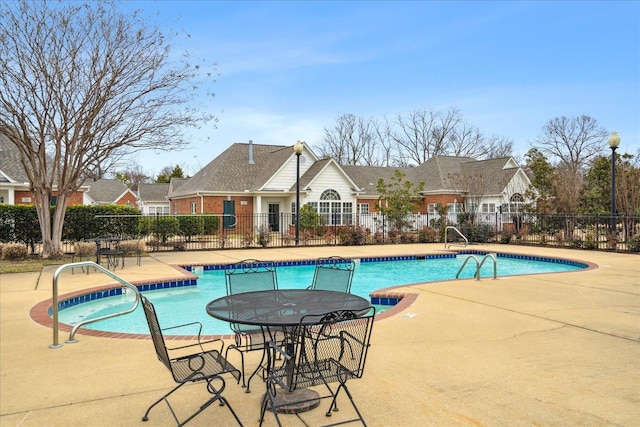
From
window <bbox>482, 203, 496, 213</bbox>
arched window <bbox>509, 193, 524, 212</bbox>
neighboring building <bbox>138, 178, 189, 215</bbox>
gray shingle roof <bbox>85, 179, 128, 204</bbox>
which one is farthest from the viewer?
gray shingle roof <bbox>85, 179, 128, 204</bbox>

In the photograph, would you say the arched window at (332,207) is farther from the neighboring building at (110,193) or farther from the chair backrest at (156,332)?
the neighboring building at (110,193)

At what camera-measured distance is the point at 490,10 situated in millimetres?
14742

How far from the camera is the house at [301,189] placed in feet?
92.2

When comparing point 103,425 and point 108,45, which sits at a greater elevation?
point 108,45

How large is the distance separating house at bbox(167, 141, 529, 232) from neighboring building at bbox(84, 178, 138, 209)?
633 inches

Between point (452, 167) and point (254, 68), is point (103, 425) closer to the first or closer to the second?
point (254, 68)

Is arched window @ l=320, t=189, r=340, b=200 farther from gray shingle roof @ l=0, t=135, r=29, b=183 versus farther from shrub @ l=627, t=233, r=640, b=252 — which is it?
gray shingle roof @ l=0, t=135, r=29, b=183

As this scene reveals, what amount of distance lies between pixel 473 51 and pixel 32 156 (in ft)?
57.3

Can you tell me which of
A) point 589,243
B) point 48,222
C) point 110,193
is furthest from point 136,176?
point 589,243

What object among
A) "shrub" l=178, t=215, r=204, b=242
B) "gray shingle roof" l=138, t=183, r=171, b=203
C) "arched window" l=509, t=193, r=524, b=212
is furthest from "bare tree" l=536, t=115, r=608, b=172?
"shrub" l=178, t=215, r=204, b=242

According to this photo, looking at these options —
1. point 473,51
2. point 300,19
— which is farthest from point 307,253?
point 473,51

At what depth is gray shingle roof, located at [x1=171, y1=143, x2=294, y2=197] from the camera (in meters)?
28.6

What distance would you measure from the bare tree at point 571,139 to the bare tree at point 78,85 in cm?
4381

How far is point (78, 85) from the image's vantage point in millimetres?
14180
